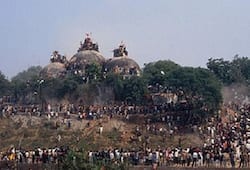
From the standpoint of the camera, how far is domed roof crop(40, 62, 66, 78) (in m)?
62.6

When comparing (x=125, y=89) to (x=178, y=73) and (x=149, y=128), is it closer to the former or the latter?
(x=178, y=73)

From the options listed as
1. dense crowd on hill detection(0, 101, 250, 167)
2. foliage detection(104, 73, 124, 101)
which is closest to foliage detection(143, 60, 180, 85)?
foliage detection(104, 73, 124, 101)

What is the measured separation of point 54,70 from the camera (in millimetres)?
64312

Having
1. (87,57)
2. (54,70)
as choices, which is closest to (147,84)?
(87,57)

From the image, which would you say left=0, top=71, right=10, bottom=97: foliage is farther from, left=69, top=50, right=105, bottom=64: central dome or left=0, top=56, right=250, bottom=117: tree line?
left=69, top=50, right=105, bottom=64: central dome

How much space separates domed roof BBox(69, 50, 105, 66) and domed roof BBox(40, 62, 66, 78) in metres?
1.45

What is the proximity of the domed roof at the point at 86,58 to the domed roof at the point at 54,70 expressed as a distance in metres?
1.45

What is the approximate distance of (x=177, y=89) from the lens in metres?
48.2

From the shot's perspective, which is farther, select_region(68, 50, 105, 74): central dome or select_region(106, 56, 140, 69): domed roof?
select_region(106, 56, 140, 69): domed roof

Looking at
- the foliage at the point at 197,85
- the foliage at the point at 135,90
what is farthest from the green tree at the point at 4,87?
the foliage at the point at 197,85

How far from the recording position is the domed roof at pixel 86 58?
202ft

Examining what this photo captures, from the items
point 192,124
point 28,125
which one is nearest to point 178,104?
point 192,124

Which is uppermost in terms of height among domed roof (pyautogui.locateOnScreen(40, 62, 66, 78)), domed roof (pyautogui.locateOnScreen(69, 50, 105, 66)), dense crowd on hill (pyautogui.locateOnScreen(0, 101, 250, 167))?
domed roof (pyautogui.locateOnScreen(69, 50, 105, 66))

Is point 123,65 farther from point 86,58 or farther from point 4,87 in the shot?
point 4,87
